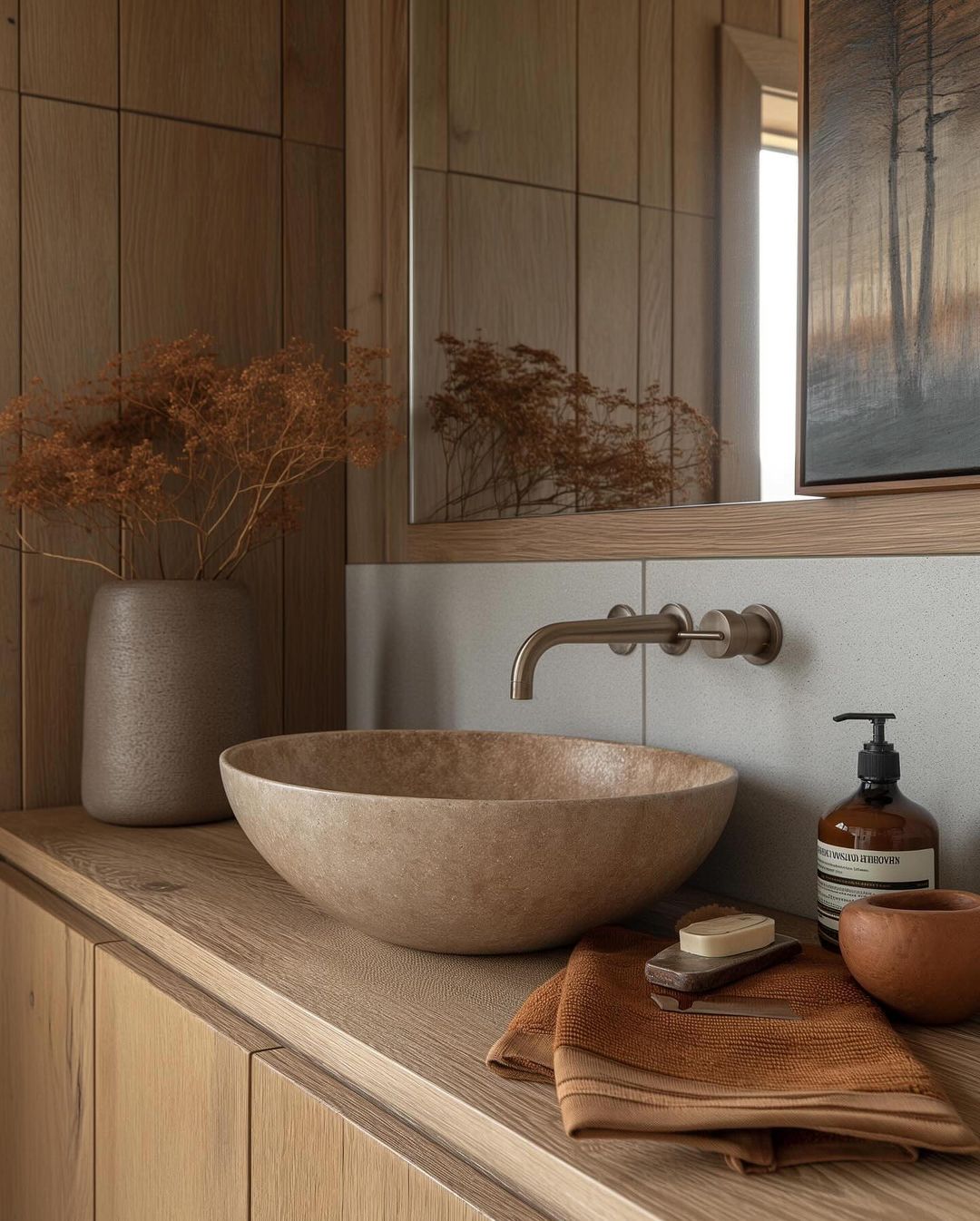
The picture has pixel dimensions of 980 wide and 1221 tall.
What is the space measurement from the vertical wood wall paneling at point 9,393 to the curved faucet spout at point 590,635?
2.16 ft

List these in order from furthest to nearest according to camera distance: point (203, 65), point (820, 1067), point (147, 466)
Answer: point (203, 65) < point (147, 466) < point (820, 1067)

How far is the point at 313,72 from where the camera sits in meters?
1.57

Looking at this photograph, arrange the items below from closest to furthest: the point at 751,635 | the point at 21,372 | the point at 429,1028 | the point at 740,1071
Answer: the point at 740,1071
the point at 429,1028
the point at 751,635
the point at 21,372

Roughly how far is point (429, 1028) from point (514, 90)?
100cm

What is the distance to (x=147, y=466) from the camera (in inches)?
49.9

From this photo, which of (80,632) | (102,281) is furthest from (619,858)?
(102,281)

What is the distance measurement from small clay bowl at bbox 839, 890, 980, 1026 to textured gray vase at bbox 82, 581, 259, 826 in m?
0.79

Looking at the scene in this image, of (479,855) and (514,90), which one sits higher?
(514,90)

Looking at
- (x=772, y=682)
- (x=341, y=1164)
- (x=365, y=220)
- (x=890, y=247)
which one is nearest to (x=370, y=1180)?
(x=341, y=1164)

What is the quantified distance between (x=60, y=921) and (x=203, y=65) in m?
1.01

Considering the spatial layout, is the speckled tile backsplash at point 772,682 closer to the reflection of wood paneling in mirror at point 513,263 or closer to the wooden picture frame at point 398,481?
the wooden picture frame at point 398,481

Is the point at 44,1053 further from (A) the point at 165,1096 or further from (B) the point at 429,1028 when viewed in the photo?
(B) the point at 429,1028

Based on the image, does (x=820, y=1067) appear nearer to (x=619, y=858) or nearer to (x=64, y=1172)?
(x=619, y=858)

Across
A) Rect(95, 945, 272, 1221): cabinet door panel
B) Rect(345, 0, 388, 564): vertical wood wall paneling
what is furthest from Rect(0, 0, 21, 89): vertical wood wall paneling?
Rect(95, 945, 272, 1221): cabinet door panel
